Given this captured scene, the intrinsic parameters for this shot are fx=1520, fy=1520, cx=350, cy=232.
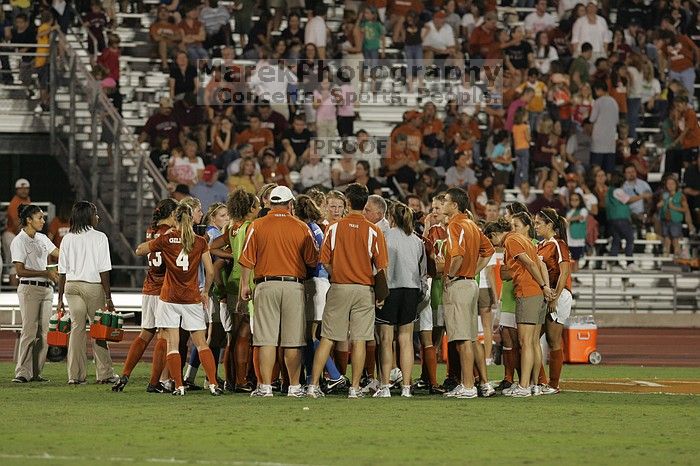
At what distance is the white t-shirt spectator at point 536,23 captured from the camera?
106ft

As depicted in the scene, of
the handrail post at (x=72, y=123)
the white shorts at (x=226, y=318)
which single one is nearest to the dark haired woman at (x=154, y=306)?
the white shorts at (x=226, y=318)

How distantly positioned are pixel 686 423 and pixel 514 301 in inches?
117

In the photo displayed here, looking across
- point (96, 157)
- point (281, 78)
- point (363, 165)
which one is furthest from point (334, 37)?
point (96, 157)

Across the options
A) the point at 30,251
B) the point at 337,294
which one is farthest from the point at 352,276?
the point at 30,251

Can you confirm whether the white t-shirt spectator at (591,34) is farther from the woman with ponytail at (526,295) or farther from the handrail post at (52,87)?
the woman with ponytail at (526,295)

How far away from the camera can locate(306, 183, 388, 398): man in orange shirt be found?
1409cm

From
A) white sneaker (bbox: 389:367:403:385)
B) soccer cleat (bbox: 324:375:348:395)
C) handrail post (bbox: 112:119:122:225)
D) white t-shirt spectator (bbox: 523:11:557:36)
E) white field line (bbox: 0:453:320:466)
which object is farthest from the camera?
white t-shirt spectator (bbox: 523:11:557:36)

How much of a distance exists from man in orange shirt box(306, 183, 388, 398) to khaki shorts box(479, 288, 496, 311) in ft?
8.76

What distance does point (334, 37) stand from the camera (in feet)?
101

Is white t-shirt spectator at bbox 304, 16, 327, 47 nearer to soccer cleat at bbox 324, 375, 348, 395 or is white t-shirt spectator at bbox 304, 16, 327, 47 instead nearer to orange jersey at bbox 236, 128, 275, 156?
orange jersey at bbox 236, 128, 275, 156

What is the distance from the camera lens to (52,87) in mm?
26469

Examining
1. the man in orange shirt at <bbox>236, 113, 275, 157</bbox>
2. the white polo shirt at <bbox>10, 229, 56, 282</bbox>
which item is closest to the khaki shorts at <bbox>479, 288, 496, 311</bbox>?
the white polo shirt at <bbox>10, 229, 56, 282</bbox>

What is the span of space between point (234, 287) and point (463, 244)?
2418 millimetres

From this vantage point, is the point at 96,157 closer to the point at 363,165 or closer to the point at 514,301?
the point at 363,165
